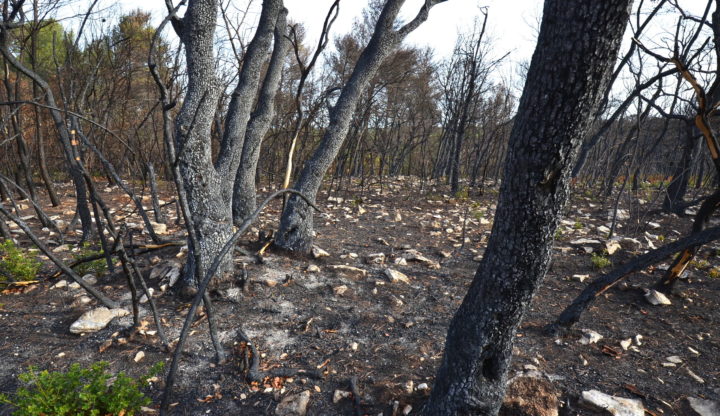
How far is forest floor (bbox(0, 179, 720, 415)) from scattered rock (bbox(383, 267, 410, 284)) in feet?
0.17

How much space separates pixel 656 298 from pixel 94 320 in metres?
4.81

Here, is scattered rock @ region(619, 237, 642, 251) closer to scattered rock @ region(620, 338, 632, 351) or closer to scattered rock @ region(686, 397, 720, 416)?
scattered rock @ region(620, 338, 632, 351)

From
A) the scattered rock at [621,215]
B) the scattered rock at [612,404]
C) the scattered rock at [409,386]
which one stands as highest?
the scattered rock at [621,215]

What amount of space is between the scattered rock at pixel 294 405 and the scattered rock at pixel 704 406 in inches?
88.5

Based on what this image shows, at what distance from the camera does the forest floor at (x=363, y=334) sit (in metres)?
2.17

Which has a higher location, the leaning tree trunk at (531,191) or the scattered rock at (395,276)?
the leaning tree trunk at (531,191)

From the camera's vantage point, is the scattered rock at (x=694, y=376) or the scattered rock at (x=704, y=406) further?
the scattered rock at (x=694, y=376)

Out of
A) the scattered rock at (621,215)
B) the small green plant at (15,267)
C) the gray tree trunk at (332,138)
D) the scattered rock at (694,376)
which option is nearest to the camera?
the scattered rock at (694,376)

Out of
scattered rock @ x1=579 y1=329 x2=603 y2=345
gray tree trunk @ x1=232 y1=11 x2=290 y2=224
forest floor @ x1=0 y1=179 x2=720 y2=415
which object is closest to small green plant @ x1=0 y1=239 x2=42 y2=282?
forest floor @ x1=0 y1=179 x2=720 y2=415

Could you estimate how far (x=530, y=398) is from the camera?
196 centimetres

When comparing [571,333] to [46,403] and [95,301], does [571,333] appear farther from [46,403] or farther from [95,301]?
[95,301]

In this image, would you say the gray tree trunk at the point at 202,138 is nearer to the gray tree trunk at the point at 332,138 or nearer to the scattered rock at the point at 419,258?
the gray tree trunk at the point at 332,138

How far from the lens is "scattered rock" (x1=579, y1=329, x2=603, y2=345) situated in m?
2.74

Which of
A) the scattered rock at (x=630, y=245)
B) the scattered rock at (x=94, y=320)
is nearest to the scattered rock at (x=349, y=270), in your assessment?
the scattered rock at (x=94, y=320)
